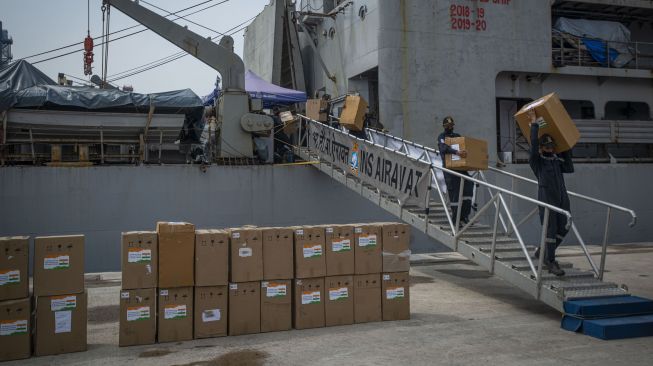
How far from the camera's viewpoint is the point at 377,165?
10.3 meters

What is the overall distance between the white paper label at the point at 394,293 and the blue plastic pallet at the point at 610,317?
2.03m

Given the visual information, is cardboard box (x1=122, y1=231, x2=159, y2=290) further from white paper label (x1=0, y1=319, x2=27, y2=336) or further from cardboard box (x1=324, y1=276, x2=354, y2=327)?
cardboard box (x1=324, y1=276, x2=354, y2=327)

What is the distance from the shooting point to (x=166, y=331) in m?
6.26

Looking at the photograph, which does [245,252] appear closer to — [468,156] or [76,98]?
[468,156]

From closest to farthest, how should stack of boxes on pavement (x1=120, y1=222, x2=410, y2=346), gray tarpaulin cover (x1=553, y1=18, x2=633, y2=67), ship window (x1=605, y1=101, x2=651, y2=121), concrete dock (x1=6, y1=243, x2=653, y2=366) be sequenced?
concrete dock (x1=6, y1=243, x2=653, y2=366) < stack of boxes on pavement (x1=120, y1=222, x2=410, y2=346) < gray tarpaulin cover (x1=553, y1=18, x2=633, y2=67) < ship window (x1=605, y1=101, x2=651, y2=121)

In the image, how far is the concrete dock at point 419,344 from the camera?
5457 millimetres

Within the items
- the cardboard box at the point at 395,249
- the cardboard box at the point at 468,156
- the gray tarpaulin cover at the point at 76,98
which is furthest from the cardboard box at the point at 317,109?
the cardboard box at the point at 395,249

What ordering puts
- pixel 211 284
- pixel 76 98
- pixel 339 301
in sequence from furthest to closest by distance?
pixel 76 98, pixel 339 301, pixel 211 284

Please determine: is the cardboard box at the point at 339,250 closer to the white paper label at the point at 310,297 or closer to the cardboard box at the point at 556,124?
the white paper label at the point at 310,297

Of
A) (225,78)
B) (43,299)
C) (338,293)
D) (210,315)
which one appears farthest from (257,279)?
(225,78)

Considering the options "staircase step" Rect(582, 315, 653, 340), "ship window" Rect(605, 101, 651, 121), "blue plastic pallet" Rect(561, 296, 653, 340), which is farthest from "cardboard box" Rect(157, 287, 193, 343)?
"ship window" Rect(605, 101, 651, 121)

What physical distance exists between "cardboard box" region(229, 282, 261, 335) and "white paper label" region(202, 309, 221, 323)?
0.52 ft

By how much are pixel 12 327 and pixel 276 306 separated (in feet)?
9.52

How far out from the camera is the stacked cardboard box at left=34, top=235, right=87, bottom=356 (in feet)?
19.2
